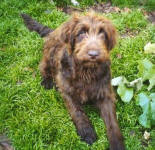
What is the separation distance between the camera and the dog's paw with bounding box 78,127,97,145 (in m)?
4.98

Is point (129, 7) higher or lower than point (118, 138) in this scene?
higher

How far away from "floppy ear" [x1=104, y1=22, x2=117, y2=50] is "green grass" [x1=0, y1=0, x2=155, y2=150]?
1020mm

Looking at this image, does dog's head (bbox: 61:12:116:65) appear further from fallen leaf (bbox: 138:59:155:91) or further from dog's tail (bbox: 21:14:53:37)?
dog's tail (bbox: 21:14:53:37)

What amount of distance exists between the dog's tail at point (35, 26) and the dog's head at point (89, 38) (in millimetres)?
1674

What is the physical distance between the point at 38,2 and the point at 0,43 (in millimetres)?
1444

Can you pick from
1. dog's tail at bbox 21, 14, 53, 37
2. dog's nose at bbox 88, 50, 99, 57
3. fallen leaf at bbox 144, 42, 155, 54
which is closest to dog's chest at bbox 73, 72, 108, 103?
dog's nose at bbox 88, 50, 99, 57

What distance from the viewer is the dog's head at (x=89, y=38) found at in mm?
4590

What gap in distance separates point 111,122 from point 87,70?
77cm

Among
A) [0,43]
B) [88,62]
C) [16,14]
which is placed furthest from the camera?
[16,14]

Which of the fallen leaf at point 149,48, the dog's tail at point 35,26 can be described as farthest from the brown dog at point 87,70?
the fallen leaf at point 149,48

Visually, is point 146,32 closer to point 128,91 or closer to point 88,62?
point 128,91

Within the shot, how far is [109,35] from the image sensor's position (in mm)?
4926

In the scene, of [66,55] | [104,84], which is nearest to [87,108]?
[104,84]

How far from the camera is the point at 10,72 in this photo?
6059mm
